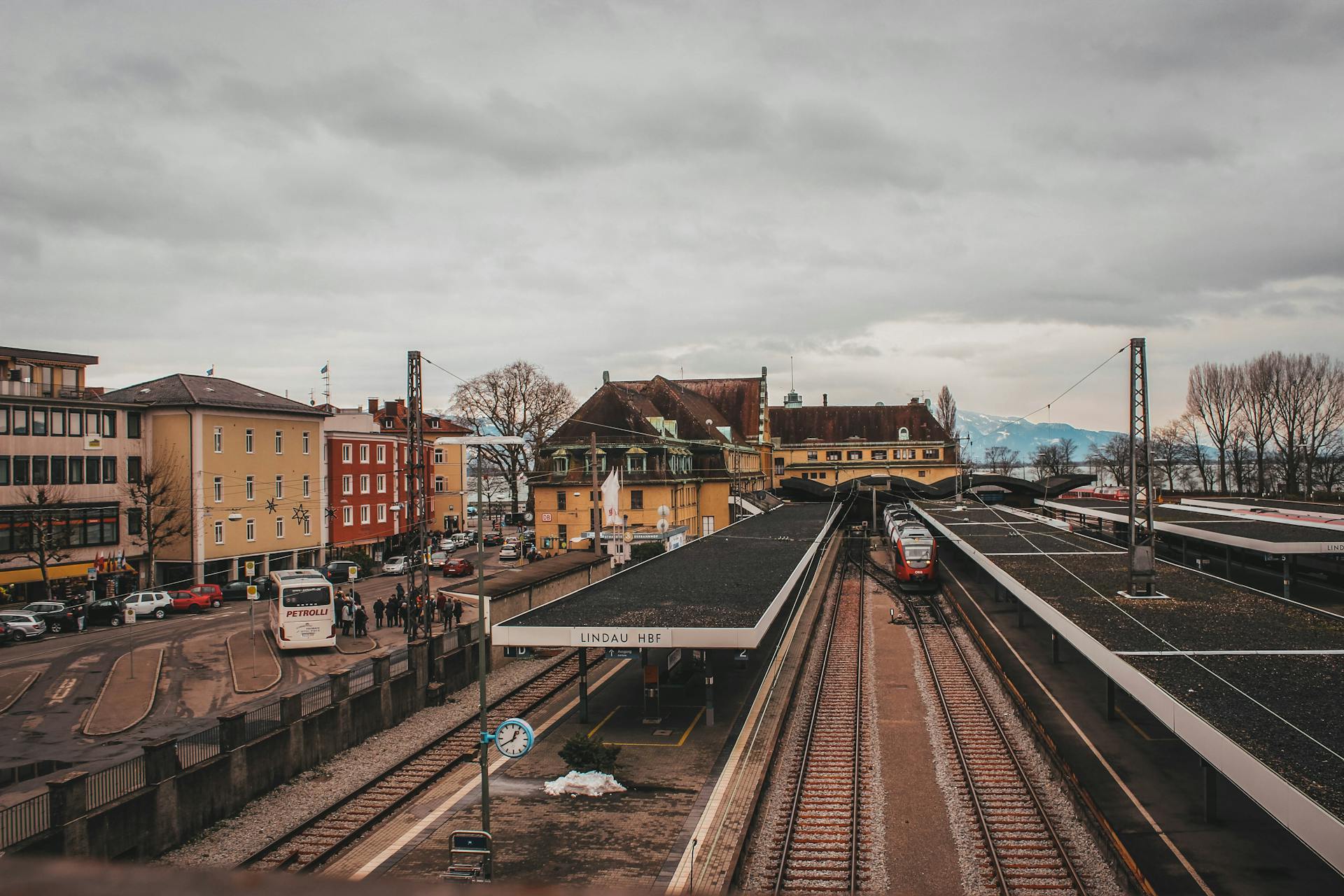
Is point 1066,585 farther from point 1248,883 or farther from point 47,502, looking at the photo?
point 47,502

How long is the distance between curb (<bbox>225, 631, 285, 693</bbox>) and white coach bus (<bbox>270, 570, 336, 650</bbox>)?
804mm

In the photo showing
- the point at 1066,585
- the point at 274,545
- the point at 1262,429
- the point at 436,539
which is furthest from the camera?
the point at 1262,429

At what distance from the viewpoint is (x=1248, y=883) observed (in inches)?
500

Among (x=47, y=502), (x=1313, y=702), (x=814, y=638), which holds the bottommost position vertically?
(x=814, y=638)

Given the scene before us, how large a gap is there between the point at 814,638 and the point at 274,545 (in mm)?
30923

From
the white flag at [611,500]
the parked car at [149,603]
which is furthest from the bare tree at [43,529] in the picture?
the white flag at [611,500]

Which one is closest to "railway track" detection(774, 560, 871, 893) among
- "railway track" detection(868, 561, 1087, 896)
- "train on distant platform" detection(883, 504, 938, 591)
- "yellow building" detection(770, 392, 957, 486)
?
"railway track" detection(868, 561, 1087, 896)

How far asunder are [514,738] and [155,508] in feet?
116

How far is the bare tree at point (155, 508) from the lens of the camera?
42.3m

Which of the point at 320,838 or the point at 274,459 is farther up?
the point at 274,459

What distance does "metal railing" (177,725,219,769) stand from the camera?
15766mm

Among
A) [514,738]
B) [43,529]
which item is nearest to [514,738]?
[514,738]

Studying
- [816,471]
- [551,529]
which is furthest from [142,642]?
[816,471]

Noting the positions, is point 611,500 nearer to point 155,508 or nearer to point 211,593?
point 211,593
